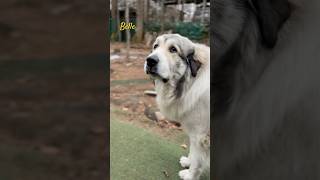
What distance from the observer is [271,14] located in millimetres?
2379

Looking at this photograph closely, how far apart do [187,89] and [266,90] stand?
0.37 m

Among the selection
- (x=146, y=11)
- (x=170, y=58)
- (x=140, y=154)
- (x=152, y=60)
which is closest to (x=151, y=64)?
(x=152, y=60)

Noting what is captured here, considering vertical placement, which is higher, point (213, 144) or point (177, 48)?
point (177, 48)

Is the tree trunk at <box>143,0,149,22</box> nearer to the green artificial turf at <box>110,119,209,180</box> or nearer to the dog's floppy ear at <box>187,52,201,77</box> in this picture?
the dog's floppy ear at <box>187,52,201,77</box>

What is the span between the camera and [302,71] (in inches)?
96.0
